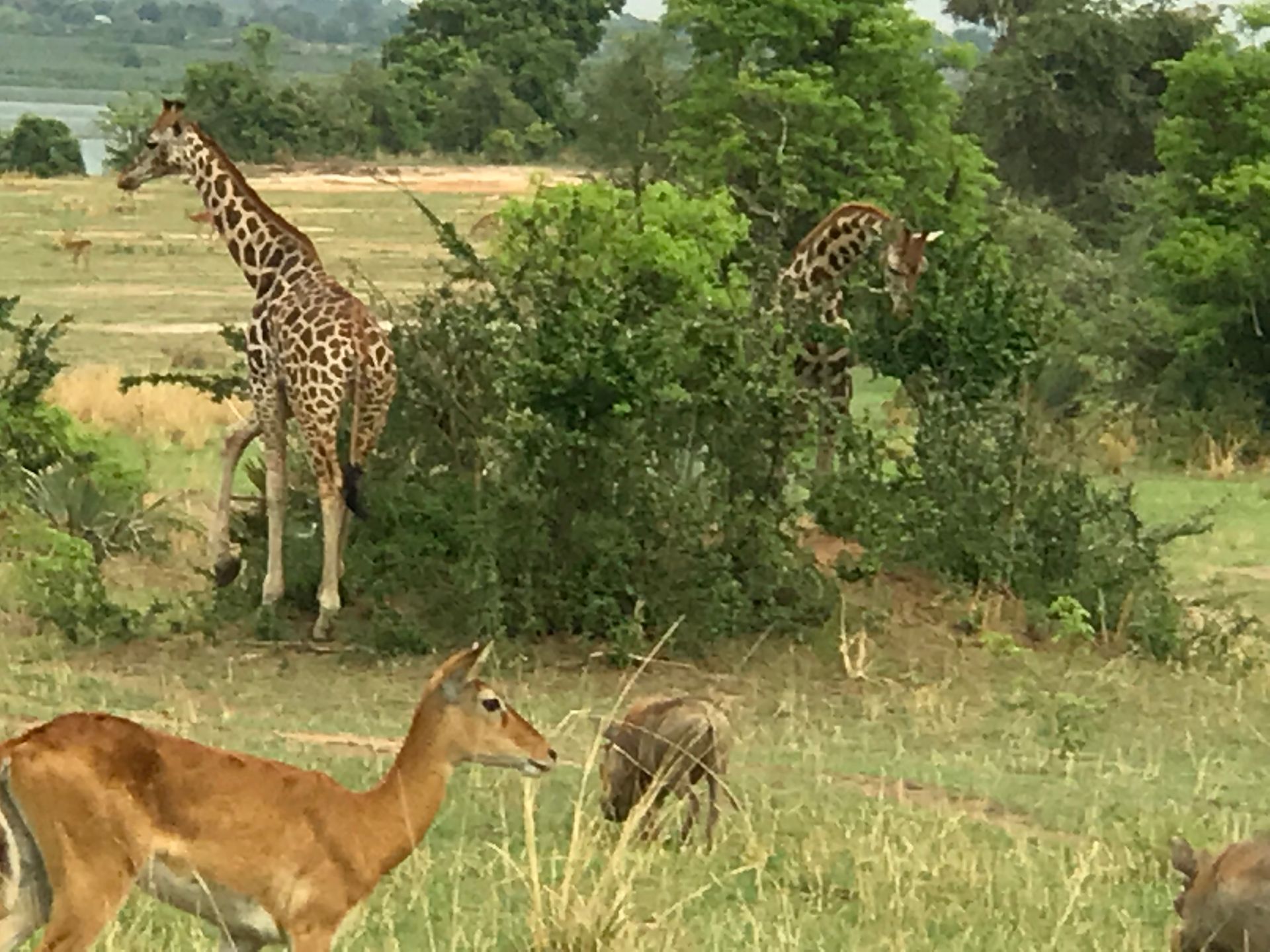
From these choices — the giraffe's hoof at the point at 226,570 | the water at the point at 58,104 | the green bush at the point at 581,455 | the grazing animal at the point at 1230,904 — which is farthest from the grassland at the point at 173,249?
the water at the point at 58,104

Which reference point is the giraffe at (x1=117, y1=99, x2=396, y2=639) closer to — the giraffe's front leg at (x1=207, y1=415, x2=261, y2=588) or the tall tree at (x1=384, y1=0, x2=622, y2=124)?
the giraffe's front leg at (x1=207, y1=415, x2=261, y2=588)

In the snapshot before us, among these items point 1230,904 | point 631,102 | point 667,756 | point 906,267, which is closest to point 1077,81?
point 631,102

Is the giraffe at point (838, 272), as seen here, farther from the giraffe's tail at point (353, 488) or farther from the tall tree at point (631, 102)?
the tall tree at point (631, 102)

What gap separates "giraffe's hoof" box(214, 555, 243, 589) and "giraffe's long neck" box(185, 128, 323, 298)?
5.23ft

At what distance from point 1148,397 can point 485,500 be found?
13399 mm

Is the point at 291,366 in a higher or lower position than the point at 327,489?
higher

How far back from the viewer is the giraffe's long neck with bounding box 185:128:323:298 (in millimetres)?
14297

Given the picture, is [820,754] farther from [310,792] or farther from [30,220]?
[30,220]

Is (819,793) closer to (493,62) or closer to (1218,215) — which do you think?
(1218,215)

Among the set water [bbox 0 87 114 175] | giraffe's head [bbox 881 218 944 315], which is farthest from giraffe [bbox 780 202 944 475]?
water [bbox 0 87 114 175]

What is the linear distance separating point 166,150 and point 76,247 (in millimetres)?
25832

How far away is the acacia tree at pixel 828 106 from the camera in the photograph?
23672 mm

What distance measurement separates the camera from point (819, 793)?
9.60 meters

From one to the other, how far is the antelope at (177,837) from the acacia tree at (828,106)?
17439 millimetres
